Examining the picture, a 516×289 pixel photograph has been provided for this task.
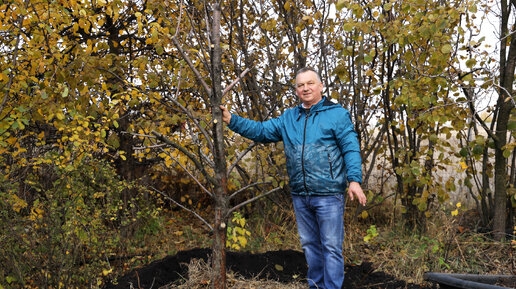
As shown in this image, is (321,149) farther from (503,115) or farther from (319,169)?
(503,115)

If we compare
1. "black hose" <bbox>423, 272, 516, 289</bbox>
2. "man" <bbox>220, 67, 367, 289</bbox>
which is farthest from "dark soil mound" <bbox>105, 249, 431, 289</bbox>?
"man" <bbox>220, 67, 367, 289</bbox>

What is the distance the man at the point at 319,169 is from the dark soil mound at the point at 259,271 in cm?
79

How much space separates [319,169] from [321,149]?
15 cm

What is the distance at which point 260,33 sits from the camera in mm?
5883

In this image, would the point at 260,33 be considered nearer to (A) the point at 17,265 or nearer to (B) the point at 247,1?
(B) the point at 247,1

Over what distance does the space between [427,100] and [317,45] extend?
5.88 ft

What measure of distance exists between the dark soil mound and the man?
0.79 meters

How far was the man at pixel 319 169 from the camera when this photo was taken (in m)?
3.41

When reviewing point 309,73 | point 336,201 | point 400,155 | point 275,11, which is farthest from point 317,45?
point 336,201

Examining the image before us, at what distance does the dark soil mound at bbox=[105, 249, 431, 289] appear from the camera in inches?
164

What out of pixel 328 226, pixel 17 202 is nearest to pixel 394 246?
pixel 328 226

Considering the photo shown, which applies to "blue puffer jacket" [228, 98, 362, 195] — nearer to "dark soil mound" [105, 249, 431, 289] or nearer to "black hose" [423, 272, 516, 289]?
"black hose" [423, 272, 516, 289]

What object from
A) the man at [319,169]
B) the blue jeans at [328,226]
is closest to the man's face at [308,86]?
the man at [319,169]

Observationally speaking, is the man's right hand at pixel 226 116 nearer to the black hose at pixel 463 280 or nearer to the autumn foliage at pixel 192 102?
the autumn foliage at pixel 192 102
